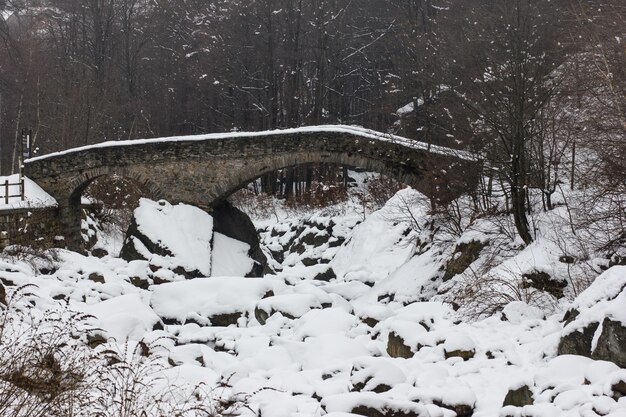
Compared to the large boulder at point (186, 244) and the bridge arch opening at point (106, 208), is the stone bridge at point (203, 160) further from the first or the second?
the large boulder at point (186, 244)

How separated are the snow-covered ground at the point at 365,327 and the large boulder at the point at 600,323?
0.8 inches

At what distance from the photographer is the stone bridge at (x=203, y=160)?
1642 cm

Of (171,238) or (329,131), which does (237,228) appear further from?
(329,131)

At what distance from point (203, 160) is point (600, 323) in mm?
13318

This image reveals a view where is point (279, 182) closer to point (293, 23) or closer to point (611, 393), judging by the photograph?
point (293, 23)

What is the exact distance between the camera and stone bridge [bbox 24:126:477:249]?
16.4m

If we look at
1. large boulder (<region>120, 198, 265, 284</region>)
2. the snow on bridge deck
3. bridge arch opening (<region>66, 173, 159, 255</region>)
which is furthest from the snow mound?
bridge arch opening (<region>66, 173, 159, 255</region>)

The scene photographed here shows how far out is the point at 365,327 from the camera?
376 inches

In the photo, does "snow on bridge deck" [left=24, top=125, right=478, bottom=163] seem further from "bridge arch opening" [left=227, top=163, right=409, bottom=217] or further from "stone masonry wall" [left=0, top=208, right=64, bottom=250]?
"bridge arch opening" [left=227, top=163, right=409, bottom=217]

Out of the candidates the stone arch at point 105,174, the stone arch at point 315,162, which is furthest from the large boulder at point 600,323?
the stone arch at point 105,174

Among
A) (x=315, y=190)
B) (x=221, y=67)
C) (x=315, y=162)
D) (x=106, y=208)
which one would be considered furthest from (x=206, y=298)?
(x=221, y=67)

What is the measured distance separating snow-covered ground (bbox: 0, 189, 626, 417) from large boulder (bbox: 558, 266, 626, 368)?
2cm

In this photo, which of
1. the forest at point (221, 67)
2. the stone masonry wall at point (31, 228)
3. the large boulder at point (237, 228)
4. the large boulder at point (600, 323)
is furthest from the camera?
the forest at point (221, 67)

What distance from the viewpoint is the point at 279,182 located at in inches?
1068
